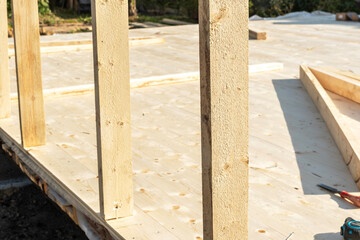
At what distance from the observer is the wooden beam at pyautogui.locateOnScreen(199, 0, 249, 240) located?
1.54 m

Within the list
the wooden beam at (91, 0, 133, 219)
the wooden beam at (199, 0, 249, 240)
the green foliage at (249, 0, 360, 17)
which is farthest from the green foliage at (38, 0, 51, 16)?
the wooden beam at (199, 0, 249, 240)

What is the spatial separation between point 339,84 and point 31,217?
8.72ft

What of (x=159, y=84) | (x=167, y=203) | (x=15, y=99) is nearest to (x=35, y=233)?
(x=15, y=99)

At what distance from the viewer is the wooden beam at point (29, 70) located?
3.13 meters

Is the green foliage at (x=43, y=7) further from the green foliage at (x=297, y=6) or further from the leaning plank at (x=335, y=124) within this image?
the leaning plank at (x=335, y=124)

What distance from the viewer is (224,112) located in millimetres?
1589

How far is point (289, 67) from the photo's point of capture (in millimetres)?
5914

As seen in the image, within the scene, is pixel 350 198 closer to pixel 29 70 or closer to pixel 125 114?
pixel 125 114

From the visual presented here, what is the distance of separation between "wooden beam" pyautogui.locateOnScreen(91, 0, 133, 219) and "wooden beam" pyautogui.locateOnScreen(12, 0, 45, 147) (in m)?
1.14

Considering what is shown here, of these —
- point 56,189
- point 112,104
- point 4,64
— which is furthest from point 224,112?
point 4,64

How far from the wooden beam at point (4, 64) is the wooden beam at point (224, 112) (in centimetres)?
242

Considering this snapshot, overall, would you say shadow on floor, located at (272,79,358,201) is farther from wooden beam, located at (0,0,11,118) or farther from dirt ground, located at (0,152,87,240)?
wooden beam, located at (0,0,11,118)

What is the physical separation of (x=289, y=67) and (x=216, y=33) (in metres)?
4.51

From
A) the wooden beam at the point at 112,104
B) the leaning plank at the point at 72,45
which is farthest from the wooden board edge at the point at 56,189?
the leaning plank at the point at 72,45
